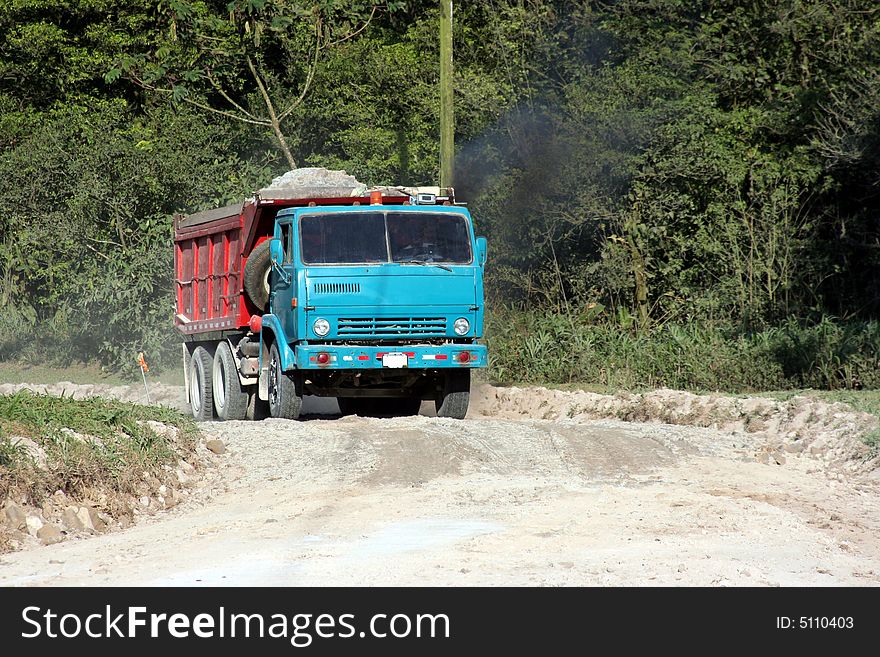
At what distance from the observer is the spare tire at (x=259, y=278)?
54.5ft

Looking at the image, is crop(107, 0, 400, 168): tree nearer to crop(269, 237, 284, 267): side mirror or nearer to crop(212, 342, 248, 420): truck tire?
crop(212, 342, 248, 420): truck tire

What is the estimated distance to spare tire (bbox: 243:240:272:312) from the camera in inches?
655

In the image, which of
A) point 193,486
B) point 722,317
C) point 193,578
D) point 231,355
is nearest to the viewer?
point 193,578

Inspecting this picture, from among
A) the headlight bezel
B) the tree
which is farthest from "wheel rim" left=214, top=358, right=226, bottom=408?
the tree

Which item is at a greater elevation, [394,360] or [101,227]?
[101,227]

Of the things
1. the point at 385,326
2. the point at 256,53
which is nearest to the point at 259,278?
the point at 385,326

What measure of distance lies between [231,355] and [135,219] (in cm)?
1057

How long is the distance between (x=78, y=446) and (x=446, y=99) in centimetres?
1362

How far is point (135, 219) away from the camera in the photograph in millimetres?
27359

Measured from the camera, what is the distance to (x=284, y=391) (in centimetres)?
1575

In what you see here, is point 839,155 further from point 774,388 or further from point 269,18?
point 269,18

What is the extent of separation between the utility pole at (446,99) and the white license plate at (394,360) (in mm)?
7966

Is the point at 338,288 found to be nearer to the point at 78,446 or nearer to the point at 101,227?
the point at 78,446

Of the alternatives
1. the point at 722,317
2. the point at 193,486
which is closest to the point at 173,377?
the point at 722,317
